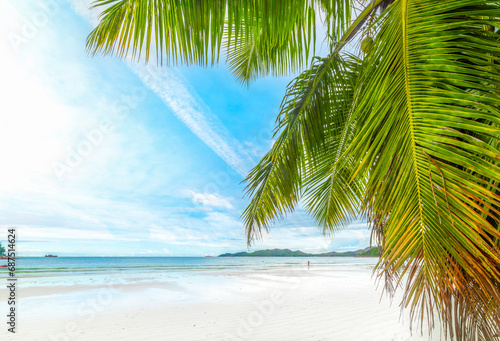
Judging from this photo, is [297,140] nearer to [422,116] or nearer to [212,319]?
[422,116]

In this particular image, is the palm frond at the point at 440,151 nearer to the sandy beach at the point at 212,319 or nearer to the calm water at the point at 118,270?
the sandy beach at the point at 212,319

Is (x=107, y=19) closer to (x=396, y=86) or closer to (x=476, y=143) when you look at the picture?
(x=396, y=86)

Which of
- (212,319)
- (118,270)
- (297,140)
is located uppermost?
(297,140)

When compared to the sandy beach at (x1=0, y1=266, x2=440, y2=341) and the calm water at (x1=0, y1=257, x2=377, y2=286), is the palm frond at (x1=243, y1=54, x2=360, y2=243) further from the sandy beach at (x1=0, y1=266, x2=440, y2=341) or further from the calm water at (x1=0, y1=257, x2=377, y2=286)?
the calm water at (x1=0, y1=257, x2=377, y2=286)

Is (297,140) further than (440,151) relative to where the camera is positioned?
Yes

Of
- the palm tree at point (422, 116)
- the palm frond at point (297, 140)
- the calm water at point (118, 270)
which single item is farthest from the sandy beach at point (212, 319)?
the calm water at point (118, 270)

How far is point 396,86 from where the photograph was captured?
4.98 ft

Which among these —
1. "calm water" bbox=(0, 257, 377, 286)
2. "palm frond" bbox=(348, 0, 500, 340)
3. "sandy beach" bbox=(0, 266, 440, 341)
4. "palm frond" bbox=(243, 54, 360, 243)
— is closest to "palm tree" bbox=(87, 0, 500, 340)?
"palm frond" bbox=(348, 0, 500, 340)

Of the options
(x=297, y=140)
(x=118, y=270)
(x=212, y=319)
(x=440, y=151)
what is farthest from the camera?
(x=118, y=270)

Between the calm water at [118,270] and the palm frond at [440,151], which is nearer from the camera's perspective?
the palm frond at [440,151]

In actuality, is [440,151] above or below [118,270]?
above

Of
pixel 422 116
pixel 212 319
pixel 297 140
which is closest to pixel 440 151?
pixel 422 116

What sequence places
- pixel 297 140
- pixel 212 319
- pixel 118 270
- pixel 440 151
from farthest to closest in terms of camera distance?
pixel 118 270 → pixel 212 319 → pixel 297 140 → pixel 440 151

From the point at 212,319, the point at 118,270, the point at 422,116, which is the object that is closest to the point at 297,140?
the point at 422,116
